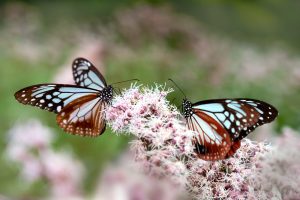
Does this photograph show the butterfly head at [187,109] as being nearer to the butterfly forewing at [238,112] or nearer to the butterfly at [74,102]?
the butterfly forewing at [238,112]

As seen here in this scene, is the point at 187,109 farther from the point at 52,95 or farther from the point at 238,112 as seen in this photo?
the point at 52,95

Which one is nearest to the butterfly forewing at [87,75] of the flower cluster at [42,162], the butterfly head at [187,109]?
the butterfly head at [187,109]

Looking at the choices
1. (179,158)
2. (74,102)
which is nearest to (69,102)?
(74,102)

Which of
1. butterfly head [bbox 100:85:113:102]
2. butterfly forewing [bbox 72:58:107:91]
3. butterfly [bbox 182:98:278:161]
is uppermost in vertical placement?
butterfly forewing [bbox 72:58:107:91]

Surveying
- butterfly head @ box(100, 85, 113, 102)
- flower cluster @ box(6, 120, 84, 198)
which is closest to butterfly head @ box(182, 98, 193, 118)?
butterfly head @ box(100, 85, 113, 102)

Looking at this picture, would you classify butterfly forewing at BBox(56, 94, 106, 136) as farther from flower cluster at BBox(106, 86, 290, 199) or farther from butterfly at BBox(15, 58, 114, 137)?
flower cluster at BBox(106, 86, 290, 199)
